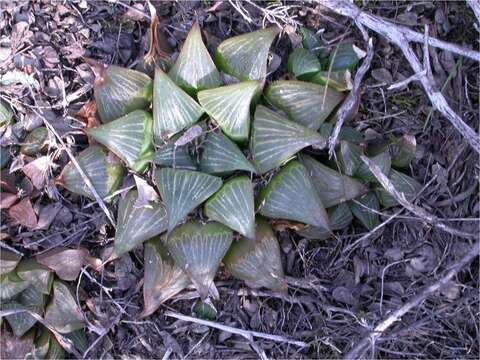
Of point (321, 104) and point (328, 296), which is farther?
point (328, 296)

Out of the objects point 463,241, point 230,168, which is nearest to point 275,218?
point 230,168

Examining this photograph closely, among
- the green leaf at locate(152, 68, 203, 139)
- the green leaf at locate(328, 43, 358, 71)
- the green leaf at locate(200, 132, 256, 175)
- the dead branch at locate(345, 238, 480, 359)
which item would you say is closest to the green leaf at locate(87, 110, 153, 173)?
the green leaf at locate(152, 68, 203, 139)

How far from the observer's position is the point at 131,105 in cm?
149

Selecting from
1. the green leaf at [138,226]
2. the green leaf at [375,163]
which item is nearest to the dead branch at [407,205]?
the green leaf at [375,163]

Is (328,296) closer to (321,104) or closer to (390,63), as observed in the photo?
(321,104)

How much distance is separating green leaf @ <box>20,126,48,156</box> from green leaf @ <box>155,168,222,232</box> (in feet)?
1.24

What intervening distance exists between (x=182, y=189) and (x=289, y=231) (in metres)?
0.37

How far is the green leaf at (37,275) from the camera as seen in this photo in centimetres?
152

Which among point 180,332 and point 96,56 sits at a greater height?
point 96,56

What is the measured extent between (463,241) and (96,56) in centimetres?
108

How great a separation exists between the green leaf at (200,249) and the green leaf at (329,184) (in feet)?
0.81

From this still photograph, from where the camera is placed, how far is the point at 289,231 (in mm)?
1594

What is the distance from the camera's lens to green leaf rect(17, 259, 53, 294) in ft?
4.99

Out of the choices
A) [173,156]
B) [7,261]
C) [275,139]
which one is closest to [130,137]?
[173,156]
